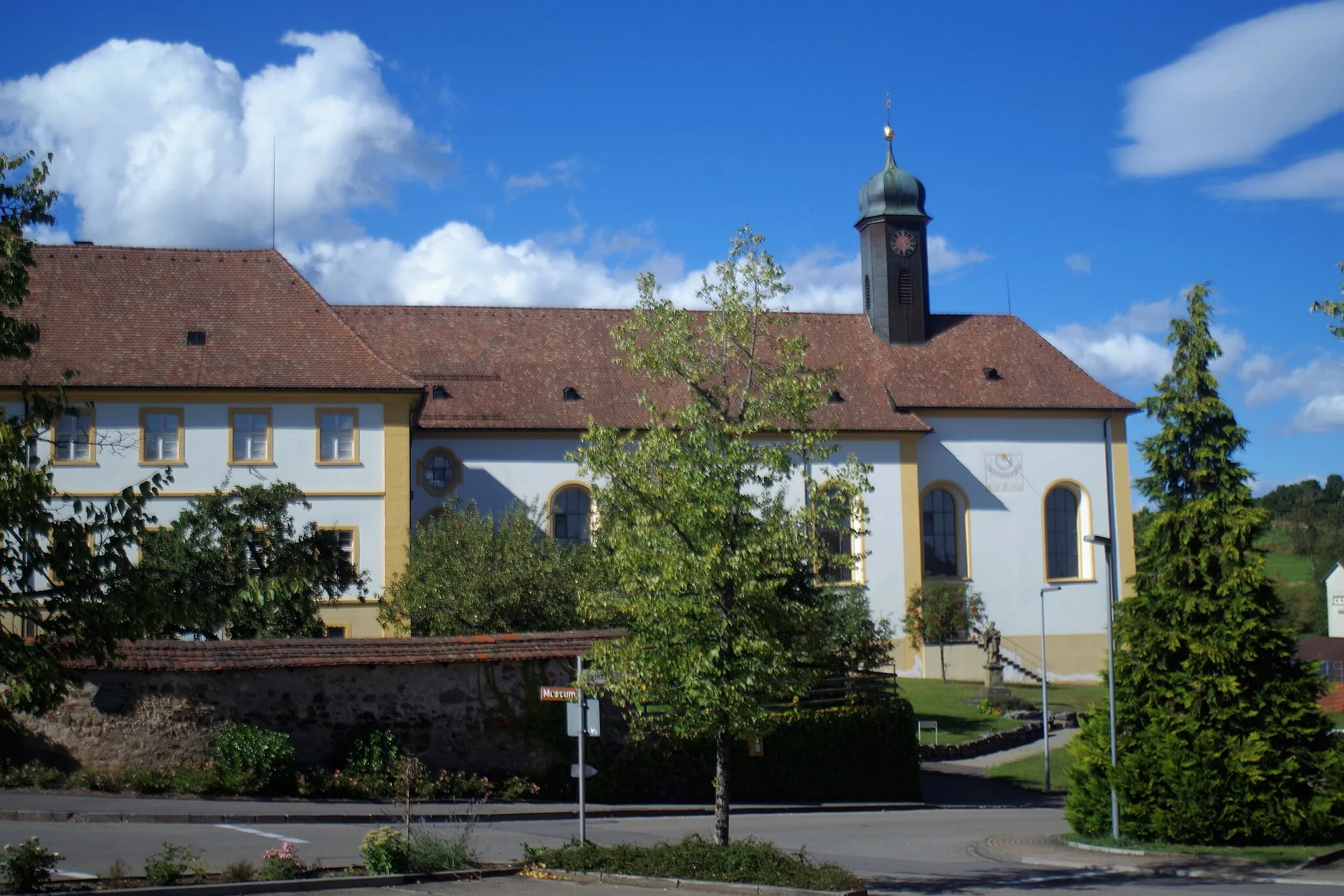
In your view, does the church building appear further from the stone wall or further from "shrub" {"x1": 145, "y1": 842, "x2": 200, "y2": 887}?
"shrub" {"x1": 145, "y1": 842, "x2": 200, "y2": 887}

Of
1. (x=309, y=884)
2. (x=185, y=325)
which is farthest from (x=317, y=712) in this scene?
(x=185, y=325)

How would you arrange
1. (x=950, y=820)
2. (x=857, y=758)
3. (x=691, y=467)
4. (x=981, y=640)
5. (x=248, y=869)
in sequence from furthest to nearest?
(x=981, y=640), (x=857, y=758), (x=950, y=820), (x=691, y=467), (x=248, y=869)

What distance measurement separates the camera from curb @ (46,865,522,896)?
11.1 metres

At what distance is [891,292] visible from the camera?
47.3 metres

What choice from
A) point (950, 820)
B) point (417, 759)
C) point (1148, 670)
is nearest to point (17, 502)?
point (417, 759)

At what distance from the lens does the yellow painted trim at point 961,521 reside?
44312mm

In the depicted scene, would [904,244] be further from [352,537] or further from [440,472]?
[352,537]

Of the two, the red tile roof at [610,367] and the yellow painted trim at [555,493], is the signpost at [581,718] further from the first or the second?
the yellow painted trim at [555,493]

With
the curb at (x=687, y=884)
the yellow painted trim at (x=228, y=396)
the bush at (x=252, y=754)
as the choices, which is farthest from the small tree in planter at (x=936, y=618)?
the curb at (x=687, y=884)

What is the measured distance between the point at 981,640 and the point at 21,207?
1443 inches

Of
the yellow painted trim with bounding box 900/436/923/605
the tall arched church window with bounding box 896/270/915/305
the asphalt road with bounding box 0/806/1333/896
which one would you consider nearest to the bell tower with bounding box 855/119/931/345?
the tall arched church window with bounding box 896/270/915/305

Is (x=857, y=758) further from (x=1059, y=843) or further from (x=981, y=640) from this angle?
(x=981, y=640)

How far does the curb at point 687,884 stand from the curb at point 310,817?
157 inches

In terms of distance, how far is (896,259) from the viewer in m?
47.7
